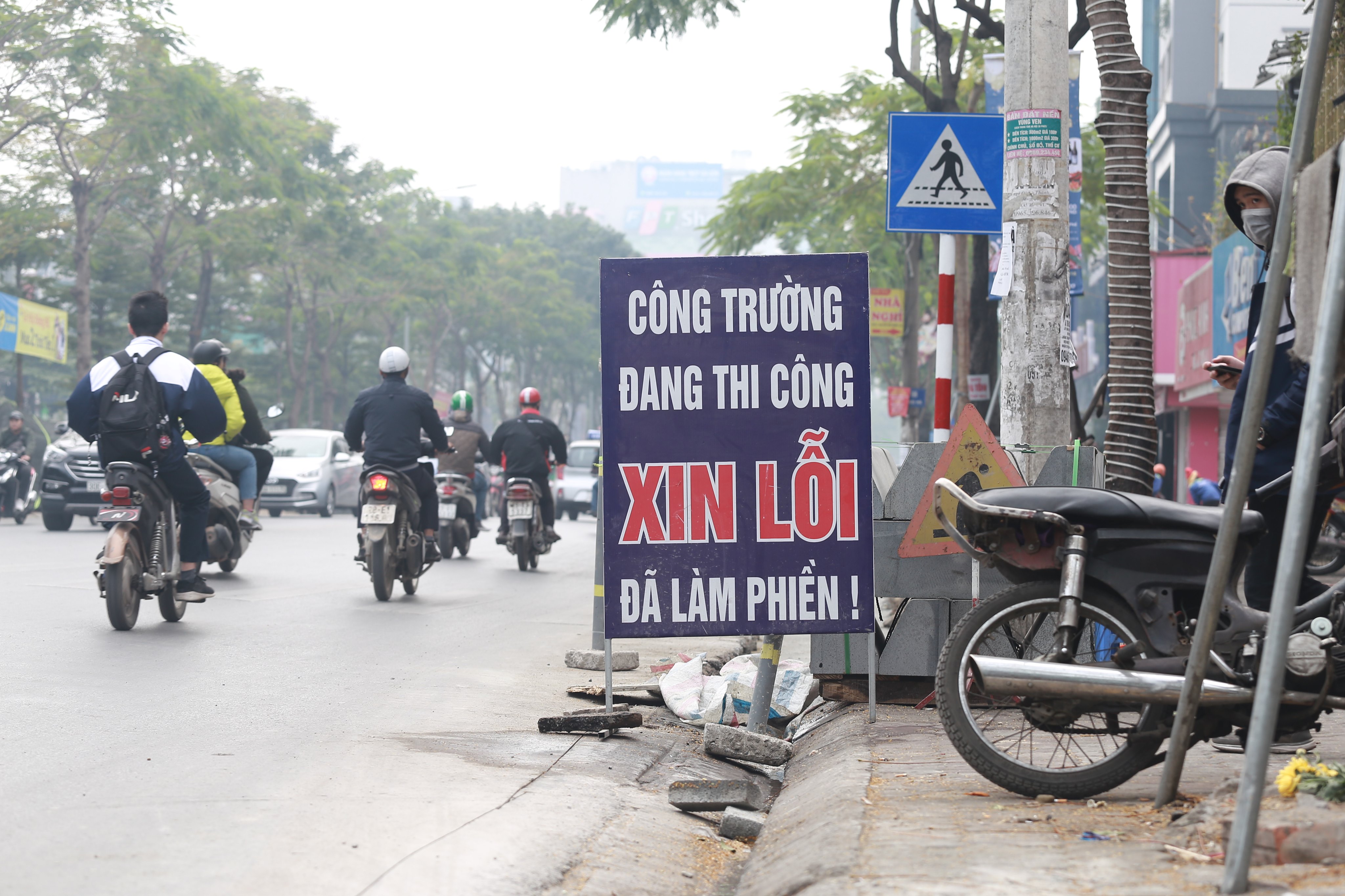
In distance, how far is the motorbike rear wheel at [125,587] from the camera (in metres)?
8.62

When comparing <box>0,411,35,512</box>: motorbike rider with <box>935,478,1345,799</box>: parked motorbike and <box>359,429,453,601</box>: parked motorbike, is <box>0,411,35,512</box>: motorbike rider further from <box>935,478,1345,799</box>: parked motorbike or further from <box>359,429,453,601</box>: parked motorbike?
<box>935,478,1345,799</box>: parked motorbike

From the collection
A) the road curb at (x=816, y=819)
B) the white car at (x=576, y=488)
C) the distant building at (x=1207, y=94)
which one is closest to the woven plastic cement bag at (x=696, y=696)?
the road curb at (x=816, y=819)

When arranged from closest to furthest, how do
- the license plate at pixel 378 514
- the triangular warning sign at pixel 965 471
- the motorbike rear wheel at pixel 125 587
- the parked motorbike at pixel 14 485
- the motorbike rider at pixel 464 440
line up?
the triangular warning sign at pixel 965 471 < the motorbike rear wheel at pixel 125 587 < the license plate at pixel 378 514 < the motorbike rider at pixel 464 440 < the parked motorbike at pixel 14 485

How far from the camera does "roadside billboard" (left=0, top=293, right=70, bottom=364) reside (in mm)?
31859

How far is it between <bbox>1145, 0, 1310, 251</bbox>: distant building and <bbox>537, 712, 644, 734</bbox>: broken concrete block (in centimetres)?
2942

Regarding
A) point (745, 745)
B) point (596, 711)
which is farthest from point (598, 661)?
point (745, 745)

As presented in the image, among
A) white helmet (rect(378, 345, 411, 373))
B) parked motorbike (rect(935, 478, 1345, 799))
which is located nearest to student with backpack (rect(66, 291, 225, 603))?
white helmet (rect(378, 345, 411, 373))

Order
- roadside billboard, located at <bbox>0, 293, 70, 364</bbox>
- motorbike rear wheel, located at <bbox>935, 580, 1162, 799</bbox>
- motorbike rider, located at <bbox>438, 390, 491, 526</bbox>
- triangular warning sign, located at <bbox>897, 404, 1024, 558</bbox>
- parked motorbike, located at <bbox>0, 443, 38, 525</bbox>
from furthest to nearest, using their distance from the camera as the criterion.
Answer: roadside billboard, located at <bbox>0, 293, 70, 364</bbox>, parked motorbike, located at <bbox>0, 443, 38, 525</bbox>, motorbike rider, located at <bbox>438, 390, 491, 526</bbox>, triangular warning sign, located at <bbox>897, 404, 1024, 558</bbox>, motorbike rear wheel, located at <bbox>935, 580, 1162, 799</bbox>

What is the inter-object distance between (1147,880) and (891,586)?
3.20m

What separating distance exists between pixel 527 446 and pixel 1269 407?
35.5ft

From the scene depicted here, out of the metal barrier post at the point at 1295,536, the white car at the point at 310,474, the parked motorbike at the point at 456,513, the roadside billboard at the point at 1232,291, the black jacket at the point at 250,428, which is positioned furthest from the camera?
the white car at the point at 310,474

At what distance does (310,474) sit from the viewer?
27094mm

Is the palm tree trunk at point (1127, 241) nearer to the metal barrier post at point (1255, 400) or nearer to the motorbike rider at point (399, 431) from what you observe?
the metal barrier post at point (1255, 400)

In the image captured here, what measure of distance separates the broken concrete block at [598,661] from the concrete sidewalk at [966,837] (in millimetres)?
2864
